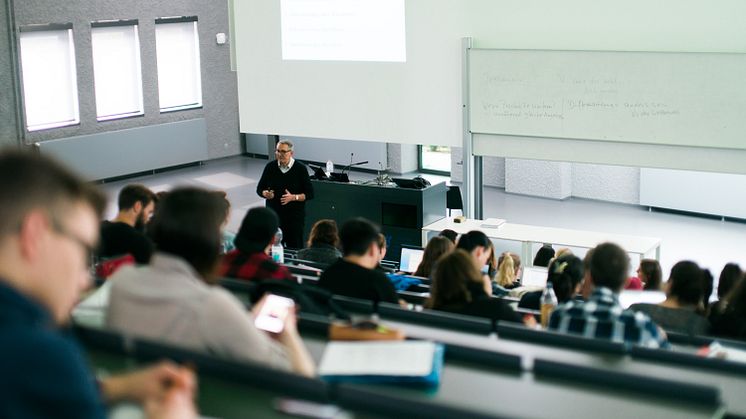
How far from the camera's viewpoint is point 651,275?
531cm

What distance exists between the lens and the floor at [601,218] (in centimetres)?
982

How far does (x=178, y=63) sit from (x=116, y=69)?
46.6 inches

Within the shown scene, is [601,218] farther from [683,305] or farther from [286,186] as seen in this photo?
[683,305]

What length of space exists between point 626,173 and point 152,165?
23.5 feet

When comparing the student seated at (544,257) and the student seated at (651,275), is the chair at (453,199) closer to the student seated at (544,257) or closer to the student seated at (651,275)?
the student seated at (544,257)

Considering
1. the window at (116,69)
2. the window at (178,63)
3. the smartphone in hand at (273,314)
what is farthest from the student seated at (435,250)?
the window at (178,63)

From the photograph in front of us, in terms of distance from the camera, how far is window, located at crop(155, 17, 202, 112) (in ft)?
47.6

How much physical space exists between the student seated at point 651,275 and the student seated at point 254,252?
2350 mm

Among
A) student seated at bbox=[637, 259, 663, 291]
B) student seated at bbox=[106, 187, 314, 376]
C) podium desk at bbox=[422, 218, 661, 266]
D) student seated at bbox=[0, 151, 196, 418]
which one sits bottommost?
podium desk at bbox=[422, 218, 661, 266]

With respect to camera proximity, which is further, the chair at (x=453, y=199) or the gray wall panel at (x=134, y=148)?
the gray wall panel at (x=134, y=148)

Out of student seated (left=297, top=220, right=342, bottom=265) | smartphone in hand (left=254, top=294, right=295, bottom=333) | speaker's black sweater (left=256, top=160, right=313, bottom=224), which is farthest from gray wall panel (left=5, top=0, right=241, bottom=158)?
smartphone in hand (left=254, top=294, right=295, bottom=333)

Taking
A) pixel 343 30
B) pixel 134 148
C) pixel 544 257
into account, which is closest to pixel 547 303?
pixel 544 257

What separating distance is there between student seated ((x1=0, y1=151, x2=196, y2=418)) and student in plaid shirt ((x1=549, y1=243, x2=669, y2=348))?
242 centimetres

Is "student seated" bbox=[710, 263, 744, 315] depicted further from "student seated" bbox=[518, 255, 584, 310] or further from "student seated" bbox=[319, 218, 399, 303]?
"student seated" bbox=[319, 218, 399, 303]
